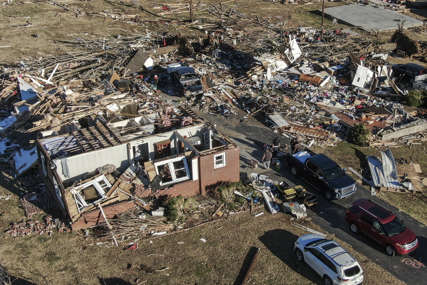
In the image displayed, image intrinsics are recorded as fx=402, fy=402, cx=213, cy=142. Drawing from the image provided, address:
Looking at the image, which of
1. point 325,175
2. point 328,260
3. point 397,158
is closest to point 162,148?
point 325,175

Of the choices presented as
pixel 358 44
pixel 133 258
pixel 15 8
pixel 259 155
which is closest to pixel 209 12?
pixel 358 44

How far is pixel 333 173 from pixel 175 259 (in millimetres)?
10452

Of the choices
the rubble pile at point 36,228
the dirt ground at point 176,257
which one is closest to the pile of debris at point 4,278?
the dirt ground at point 176,257

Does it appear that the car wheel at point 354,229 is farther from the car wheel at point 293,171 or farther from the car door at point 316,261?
the car wheel at point 293,171

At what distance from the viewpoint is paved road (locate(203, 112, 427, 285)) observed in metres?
18.2

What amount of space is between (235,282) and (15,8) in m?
57.5

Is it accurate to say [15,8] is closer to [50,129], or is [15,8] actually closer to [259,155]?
[50,129]

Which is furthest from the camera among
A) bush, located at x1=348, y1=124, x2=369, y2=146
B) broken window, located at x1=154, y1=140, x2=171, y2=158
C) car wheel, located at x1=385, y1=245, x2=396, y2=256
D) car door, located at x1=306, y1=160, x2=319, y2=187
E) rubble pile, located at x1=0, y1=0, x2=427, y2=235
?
bush, located at x1=348, y1=124, x2=369, y2=146

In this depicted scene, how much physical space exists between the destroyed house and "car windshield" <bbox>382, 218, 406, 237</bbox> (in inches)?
329

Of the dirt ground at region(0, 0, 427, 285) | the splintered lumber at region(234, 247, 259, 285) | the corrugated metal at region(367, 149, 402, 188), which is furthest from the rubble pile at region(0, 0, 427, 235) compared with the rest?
the splintered lumber at region(234, 247, 259, 285)

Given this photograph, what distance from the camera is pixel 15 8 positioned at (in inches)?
2330

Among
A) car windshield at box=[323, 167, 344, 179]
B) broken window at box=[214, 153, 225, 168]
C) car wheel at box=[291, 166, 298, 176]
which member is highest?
broken window at box=[214, 153, 225, 168]

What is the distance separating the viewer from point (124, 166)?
74.2ft

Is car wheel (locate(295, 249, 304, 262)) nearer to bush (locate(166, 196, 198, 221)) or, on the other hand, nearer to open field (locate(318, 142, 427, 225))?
bush (locate(166, 196, 198, 221))
